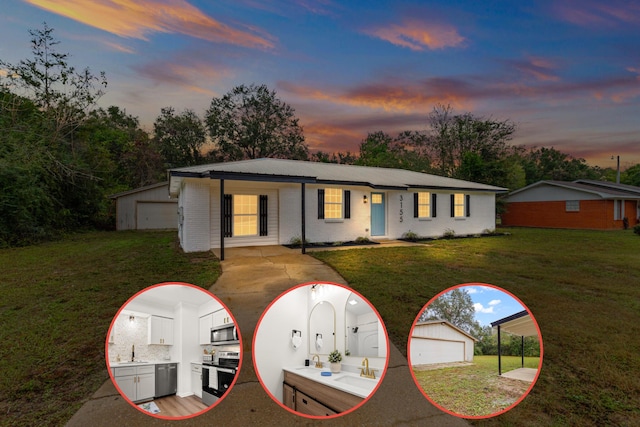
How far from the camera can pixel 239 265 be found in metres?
7.78

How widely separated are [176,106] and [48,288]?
1193 inches

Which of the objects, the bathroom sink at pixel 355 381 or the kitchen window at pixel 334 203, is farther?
the kitchen window at pixel 334 203

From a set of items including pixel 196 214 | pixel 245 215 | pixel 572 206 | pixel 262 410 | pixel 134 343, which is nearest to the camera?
pixel 134 343

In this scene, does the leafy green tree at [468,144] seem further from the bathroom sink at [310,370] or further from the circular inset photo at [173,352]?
the circular inset photo at [173,352]

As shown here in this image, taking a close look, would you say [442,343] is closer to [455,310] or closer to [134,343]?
[455,310]

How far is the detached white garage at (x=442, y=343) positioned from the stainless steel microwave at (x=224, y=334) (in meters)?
1.10

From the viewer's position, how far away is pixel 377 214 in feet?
44.1

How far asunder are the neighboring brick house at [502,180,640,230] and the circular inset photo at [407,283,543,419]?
25.4 metres

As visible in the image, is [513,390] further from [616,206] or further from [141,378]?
[616,206]

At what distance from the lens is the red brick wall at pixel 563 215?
20703mm

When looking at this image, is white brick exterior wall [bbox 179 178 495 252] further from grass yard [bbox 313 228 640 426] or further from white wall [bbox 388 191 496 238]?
grass yard [bbox 313 228 640 426]

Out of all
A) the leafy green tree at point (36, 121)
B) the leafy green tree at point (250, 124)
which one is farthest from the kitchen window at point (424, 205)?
the leafy green tree at point (250, 124)

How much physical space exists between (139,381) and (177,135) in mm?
34769

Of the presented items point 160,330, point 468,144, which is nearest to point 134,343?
point 160,330
